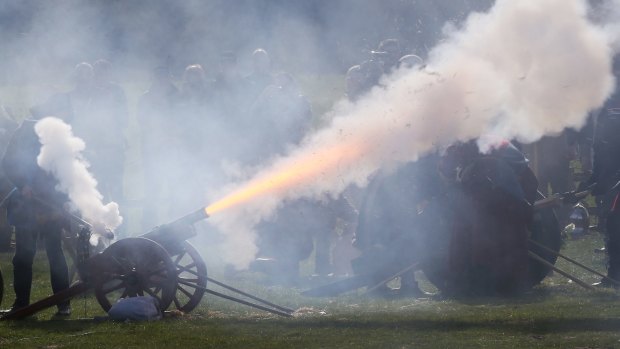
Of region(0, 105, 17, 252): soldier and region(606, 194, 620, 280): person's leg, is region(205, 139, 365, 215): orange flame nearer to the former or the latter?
region(606, 194, 620, 280): person's leg

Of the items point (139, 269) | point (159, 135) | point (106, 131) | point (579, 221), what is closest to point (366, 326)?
point (139, 269)

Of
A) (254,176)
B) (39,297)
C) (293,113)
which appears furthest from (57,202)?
(293,113)

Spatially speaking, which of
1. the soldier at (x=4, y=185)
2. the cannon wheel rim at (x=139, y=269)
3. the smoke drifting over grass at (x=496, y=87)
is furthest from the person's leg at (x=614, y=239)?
the soldier at (x=4, y=185)

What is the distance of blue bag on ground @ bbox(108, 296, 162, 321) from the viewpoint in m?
9.71

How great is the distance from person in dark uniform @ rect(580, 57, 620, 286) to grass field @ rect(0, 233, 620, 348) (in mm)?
525

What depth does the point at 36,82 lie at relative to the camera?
67.9 feet

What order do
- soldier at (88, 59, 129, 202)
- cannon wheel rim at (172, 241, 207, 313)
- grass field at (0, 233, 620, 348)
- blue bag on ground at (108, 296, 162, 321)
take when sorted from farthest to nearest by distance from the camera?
soldier at (88, 59, 129, 202) < cannon wheel rim at (172, 241, 207, 313) < blue bag on ground at (108, 296, 162, 321) < grass field at (0, 233, 620, 348)

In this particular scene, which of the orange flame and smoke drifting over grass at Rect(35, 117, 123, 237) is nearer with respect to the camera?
smoke drifting over grass at Rect(35, 117, 123, 237)

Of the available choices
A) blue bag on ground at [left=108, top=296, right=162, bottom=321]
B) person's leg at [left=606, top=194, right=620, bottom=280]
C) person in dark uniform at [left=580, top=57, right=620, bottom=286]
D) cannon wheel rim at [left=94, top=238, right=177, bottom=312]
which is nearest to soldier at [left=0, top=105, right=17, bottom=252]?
cannon wheel rim at [left=94, top=238, right=177, bottom=312]

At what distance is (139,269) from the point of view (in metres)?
9.97

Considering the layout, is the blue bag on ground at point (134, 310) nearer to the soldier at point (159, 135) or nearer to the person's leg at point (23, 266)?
the person's leg at point (23, 266)

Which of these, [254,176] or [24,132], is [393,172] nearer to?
[254,176]

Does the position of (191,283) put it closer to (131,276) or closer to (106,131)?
(131,276)

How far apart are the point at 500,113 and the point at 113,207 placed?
3.85 m
